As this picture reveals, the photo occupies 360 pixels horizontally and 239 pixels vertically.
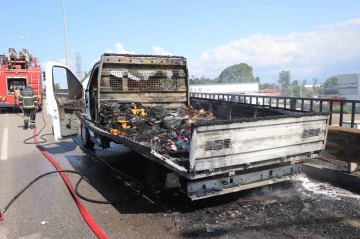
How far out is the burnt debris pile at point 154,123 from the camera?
4879 mm

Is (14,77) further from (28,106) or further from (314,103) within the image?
(314,103)

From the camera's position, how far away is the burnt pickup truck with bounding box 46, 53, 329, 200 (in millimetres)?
3734

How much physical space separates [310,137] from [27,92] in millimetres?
11367

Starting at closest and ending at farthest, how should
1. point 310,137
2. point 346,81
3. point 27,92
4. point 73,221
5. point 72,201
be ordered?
point 73,221 → point 310,137 → point 72,201 → point 27,92 → point 346,81

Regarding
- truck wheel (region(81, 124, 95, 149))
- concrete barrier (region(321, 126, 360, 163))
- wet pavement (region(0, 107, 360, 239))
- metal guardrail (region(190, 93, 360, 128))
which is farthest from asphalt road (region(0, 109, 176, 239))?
metal guardrail (region(190, 93, 360, 128))

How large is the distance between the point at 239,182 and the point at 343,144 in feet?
7.37

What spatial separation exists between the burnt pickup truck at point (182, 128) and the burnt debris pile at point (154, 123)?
0.02 meters

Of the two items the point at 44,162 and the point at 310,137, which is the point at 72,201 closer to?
the point at 44,162

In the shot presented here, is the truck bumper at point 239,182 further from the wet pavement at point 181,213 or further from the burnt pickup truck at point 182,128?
the wet pavement at point 181,213

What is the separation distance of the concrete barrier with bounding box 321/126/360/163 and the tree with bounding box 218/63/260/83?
10275cm

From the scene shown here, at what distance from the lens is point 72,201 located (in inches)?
188

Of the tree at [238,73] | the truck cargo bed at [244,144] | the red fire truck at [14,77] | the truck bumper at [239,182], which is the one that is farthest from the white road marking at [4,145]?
the tree at [238,73]

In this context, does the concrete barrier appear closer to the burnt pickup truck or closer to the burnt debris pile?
the burnt pickup truck

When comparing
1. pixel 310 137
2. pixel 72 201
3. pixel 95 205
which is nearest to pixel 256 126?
pixel 310 137
